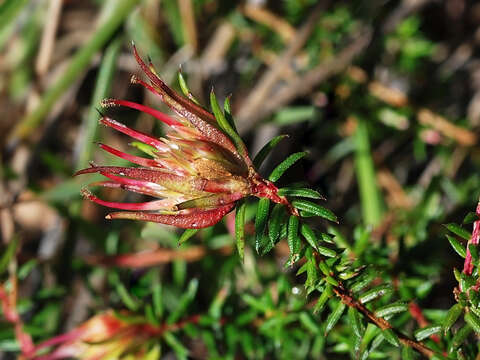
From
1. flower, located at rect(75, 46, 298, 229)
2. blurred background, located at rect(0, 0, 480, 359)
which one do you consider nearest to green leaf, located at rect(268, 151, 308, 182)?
flower, located at rect(75, 46, 298, 229)

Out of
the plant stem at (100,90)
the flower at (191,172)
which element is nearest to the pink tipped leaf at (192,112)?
the flower at (191,172)

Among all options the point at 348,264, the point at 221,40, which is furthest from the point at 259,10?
the point at 348,264

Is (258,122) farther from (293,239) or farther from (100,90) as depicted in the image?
(293,239)

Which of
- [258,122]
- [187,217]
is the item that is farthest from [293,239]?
[258,122]

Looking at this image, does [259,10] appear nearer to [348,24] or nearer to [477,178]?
[348,24]

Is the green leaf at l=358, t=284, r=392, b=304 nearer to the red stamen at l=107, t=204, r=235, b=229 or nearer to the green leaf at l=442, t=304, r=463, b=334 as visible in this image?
the green leaf at l=442, t=304, r=463, b=334

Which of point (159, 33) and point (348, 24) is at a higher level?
point (159, 33)

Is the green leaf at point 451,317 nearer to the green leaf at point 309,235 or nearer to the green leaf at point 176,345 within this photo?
the green leaf at point 309,235
